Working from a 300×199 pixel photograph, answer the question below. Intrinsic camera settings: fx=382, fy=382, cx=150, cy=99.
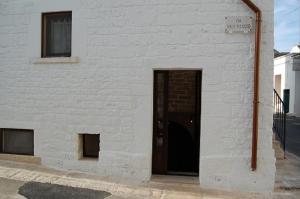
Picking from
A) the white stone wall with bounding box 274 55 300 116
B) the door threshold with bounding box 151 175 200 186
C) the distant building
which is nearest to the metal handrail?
the door threshold with bounding box 151 175 200 186

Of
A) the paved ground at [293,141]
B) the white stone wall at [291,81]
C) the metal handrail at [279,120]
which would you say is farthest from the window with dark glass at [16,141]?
the white stone wall at [291,81]

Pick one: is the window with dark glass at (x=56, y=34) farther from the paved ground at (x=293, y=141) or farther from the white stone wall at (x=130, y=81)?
the paved ground at (x=293, y=141)

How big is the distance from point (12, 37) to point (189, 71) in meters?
3.49

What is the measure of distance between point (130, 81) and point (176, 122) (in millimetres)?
1221

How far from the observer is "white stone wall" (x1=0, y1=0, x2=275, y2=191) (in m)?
6.37

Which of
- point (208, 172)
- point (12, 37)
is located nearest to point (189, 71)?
point (208, 172)

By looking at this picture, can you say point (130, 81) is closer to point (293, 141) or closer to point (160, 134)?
point (160, 134)

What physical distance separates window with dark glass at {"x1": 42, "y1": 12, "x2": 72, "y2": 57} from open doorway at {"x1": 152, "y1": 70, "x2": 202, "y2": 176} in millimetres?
1854

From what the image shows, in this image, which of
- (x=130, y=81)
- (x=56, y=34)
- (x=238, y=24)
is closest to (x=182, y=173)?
(x=130, y=81)

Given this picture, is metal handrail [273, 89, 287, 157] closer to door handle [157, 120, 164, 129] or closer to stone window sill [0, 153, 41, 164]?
door handle [157, 120, 164, 129]

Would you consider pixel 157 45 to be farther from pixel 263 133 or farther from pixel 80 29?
pixel 263 133

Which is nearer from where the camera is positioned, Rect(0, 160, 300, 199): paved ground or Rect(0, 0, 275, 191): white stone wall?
Rect(0, 160, 300, 199): paved ground

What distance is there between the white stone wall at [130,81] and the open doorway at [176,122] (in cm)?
44

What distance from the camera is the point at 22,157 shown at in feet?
24.3
